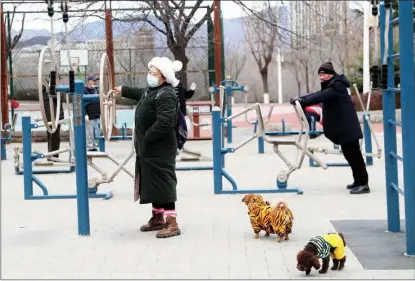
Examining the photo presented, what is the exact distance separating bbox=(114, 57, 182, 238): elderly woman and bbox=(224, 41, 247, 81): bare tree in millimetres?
38621

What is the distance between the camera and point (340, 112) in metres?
9.80

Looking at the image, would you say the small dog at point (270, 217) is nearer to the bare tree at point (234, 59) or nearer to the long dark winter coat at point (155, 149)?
the long dark winter coat at point (155, 149)

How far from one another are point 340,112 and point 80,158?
3506mm

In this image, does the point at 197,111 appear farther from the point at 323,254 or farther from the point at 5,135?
the point at 323,254

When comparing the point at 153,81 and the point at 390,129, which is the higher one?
the point at 153,81

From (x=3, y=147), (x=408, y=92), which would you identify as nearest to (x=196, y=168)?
(x=3, y=147)

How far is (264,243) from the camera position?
717 centimetres

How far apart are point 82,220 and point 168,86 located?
4.66 feet

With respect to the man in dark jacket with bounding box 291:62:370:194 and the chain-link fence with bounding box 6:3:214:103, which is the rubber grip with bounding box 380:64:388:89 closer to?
the man in dark jacket with bounding box 291:62:370:194

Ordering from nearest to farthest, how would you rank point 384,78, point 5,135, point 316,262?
point 316,262
point 384,78
point 5,135

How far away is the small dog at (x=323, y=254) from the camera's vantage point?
5.93m

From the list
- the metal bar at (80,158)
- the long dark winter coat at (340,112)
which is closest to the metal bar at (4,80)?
the long dark winter coat at (340,112)

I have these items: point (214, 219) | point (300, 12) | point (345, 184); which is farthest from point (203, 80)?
point (300, 12)

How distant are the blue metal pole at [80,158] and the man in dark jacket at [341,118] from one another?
10.4ft
